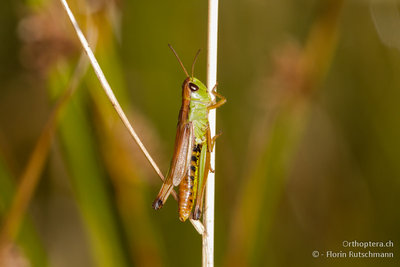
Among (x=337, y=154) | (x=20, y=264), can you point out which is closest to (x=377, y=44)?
(x=337, y=154)

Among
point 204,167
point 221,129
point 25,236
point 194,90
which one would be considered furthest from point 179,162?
point 221,129

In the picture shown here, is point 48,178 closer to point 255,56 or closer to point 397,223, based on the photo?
point 255,56

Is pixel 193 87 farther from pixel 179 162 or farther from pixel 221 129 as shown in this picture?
pixel 221 129

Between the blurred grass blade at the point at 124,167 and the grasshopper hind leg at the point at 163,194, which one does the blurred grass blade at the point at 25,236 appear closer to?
the blurred grass blade at the point at 124,167

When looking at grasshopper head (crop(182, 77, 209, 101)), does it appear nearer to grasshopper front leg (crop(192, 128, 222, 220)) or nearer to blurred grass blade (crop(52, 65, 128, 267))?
grasshopper front leg (crop(192, 128, 222, 220))

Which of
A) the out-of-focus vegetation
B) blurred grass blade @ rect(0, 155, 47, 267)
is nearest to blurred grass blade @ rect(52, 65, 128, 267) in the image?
the out-of-focus vegetation

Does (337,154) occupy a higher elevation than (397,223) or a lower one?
higher
